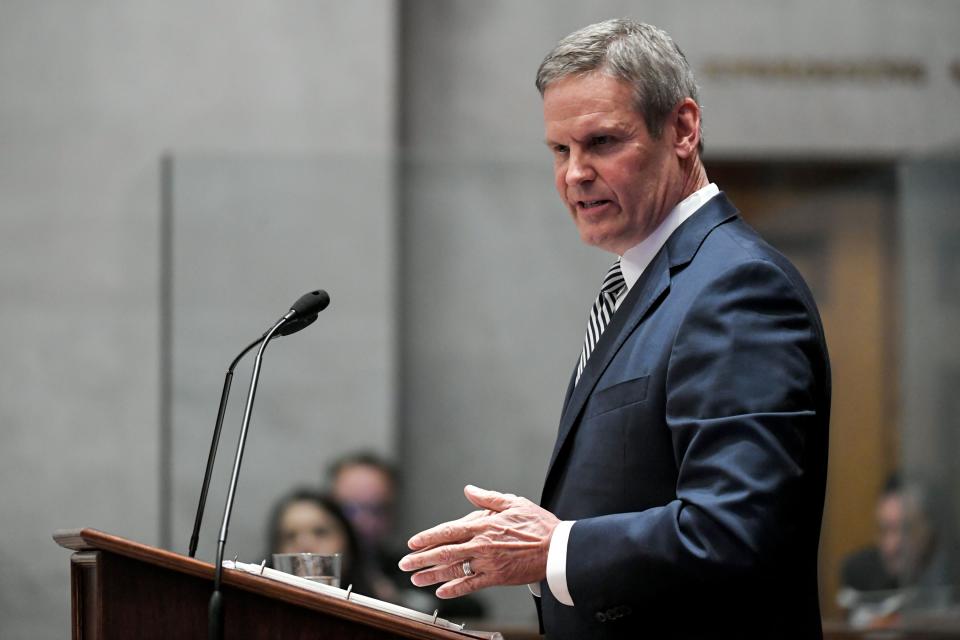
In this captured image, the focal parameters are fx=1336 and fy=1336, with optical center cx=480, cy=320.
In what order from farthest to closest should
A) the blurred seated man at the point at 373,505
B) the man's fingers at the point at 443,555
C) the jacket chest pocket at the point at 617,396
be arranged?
the blurred seated man at the point at 373,505 < the jacket chest pocket at the point at 617,396 < the man's fingers at the point at 443,555

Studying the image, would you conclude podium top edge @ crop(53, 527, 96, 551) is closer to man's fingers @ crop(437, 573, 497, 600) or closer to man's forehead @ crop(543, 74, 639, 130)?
man's fingers @ crop(437, 573, 497, 600)

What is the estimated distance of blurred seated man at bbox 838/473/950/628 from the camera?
560 centimetres

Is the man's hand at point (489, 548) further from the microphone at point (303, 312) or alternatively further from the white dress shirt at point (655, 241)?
the microphone at point (303, 312)

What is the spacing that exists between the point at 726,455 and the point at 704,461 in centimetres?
3

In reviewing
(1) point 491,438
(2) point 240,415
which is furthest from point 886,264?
(2) point 240,415

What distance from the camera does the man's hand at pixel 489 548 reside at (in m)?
1.75

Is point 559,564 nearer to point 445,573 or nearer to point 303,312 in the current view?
point 445,573

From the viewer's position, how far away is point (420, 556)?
5.76 feet

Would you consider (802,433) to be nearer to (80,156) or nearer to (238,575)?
(238,575)

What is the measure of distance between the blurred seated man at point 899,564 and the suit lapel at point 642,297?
3.94 meters

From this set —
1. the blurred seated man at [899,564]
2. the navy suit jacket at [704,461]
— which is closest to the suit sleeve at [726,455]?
the navy suit jacket at [704,461]

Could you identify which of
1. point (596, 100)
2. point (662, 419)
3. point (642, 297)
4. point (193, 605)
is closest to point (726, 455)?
point (662, 419)

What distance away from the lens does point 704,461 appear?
1.68 m

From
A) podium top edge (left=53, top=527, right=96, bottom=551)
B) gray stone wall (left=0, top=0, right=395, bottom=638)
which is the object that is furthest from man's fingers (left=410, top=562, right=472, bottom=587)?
gray stone wall (left=0, top=0, right=395, bottom=638)
